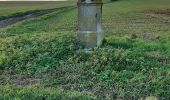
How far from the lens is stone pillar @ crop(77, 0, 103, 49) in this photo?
15383 millimetres

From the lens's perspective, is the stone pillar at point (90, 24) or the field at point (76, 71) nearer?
the field at point (76, 71)

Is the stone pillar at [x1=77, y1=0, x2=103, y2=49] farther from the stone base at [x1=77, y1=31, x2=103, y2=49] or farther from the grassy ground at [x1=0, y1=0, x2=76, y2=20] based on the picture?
the grassy ground at [x1=0, y1=0, x2=76, y2=20]

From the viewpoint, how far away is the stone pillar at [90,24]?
50.5 ft

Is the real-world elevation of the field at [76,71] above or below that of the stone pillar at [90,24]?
below

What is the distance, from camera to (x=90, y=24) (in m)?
15.6

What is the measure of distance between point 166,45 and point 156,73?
5.39 meters

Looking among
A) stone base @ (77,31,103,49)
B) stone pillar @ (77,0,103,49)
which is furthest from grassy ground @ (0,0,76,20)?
Result: stone base @ (77,31,103,49)

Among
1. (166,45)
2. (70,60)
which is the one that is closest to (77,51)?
(70,60)

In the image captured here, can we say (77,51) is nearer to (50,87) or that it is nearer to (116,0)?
(50,87)

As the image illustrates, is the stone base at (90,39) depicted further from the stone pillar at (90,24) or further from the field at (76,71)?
the field at (76,71)

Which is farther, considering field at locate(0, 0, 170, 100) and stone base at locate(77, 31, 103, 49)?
stone base at locate(77, 31, 103, 49)

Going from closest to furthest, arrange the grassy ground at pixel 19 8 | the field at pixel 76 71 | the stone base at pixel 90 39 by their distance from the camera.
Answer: the field at pixel 76 71, the stone base at pixel 90 39, the grassy ground at pixel 19 8

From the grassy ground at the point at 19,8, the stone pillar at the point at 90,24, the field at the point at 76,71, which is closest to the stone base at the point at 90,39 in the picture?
the stone pillar at the point at 90,24

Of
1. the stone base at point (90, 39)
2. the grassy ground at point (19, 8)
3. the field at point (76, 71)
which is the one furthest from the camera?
the grassy ground at point (19, 8)
